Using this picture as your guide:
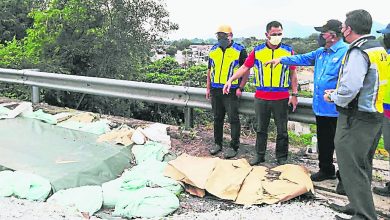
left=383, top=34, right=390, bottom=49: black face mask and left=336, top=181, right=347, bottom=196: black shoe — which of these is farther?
left=383, top=34, right=390, bottom=49: black face mask

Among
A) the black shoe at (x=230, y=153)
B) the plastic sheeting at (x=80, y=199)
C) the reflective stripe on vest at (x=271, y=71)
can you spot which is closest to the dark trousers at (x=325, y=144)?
the reflective stripe on vest at (x=271, y=71)

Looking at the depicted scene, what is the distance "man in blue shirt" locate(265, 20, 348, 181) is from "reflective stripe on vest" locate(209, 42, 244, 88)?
76cm

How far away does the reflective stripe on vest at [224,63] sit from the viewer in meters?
5.61

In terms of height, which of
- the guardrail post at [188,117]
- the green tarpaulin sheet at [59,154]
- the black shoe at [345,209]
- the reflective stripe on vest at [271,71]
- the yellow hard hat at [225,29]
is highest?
the yellow hard hat at [225,29]

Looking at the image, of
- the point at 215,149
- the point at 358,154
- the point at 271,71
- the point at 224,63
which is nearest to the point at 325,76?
the point at 271,71

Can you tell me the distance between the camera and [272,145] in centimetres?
621

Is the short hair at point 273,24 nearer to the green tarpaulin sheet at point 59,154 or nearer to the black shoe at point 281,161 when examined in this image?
the black shoe at point 281,161

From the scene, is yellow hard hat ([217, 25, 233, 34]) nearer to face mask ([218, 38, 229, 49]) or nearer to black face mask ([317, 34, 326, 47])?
face mask ([218, 38, 229, 49])

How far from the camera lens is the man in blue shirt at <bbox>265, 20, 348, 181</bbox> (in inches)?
179

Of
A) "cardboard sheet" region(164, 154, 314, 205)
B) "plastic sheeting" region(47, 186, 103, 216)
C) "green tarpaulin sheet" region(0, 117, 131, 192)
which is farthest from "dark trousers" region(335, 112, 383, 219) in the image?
"green tarpaulin sheet" region(0, 117, 131, 192)

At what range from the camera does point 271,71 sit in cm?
516

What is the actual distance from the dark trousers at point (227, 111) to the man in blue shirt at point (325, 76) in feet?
3.05

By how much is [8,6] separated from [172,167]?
2493 cm

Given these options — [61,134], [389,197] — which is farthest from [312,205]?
[61,134]
